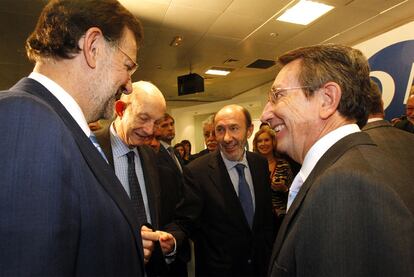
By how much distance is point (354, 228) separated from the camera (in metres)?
0.80

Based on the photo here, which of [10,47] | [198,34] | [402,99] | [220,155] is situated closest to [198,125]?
[198,34]

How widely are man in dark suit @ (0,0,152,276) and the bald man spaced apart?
735 mm

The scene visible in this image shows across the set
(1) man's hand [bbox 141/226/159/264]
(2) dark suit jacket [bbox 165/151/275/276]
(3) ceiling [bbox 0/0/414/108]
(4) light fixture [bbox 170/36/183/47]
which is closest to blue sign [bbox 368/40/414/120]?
(3) ceiling [bbox 0/0/414/108]

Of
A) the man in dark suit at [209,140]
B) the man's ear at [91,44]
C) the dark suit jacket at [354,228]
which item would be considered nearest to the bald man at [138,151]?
the man's ear at [91,44]

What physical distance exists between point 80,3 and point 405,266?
1.15m

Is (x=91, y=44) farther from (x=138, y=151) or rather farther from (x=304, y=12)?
(x=304, y=12)

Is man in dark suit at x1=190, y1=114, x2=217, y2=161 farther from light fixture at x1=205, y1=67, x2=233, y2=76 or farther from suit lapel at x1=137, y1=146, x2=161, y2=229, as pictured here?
light fixture at x1=205, y1=67, x2=233, y2=76

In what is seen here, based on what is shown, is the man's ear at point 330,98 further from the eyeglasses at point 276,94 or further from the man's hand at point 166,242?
the man's hand at point 166,242

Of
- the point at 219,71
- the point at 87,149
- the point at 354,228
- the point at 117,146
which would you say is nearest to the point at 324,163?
the point at 354,228

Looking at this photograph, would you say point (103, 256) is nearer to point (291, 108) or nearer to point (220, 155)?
point (291, 108)

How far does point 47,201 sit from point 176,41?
5621 mm

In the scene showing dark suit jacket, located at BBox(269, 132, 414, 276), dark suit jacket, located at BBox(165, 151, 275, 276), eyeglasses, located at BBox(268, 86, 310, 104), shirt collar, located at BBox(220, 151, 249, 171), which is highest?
eyeglasses, located at BBox(268, 86, 310, 104)

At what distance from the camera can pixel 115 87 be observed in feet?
3.43

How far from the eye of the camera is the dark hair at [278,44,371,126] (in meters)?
1.16
